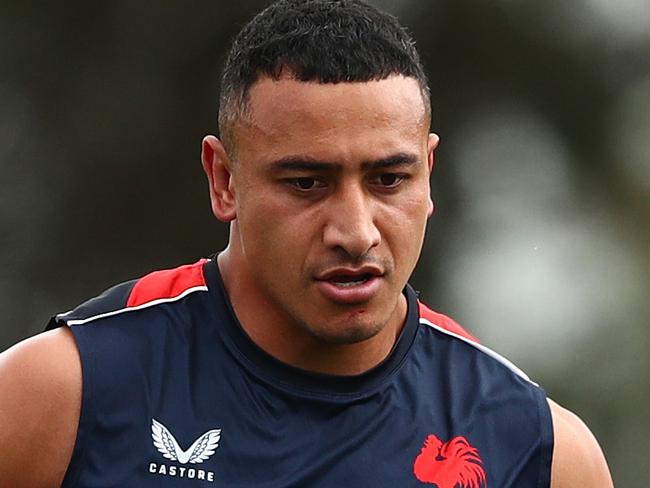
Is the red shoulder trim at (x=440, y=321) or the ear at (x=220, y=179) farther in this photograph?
the red shoulder trim at (x=440, y=321)

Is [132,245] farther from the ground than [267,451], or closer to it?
closer to it

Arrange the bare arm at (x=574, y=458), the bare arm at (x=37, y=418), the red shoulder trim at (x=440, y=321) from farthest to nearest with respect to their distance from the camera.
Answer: the red shoulder trim at (x=440, y=321) → the bare arm at (x=574, y=458) → the bare arm at (x=37, y=418)

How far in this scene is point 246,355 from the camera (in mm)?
4559

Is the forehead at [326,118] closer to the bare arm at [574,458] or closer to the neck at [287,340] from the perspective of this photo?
the neck at [287,340]

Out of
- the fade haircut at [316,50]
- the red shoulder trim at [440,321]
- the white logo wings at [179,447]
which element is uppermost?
the fade haircut at [316,50]

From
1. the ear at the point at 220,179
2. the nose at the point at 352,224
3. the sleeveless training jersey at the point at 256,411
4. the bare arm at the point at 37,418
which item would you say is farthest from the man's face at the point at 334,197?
the bare arm at the point at 37,418

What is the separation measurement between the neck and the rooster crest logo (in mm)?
293

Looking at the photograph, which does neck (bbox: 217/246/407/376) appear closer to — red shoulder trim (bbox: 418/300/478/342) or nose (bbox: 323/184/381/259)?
red shoulder trim (bbox: 418/300/478/342)

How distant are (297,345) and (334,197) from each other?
1.68 feet

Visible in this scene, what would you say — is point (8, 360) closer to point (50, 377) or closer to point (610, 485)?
point (50, 377)

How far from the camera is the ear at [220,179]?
4.52 m

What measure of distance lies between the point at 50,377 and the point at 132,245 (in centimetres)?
914

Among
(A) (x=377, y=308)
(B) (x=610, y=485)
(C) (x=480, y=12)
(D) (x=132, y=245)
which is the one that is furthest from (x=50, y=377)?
(C) (x=480, y=12)

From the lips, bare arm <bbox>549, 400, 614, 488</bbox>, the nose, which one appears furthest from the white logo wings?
bare arm <bbox>549, 400, 614, 488</bbox>
